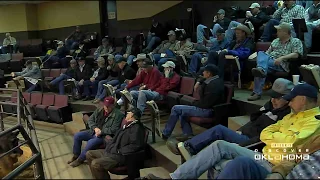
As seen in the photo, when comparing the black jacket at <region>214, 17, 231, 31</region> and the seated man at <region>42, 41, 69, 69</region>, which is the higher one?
the black jacket at <region>214, 17, 231, 31</region>

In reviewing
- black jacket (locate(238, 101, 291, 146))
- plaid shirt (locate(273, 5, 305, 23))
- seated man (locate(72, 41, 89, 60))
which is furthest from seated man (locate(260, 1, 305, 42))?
seated man (locate(72, 41, 89, 60))

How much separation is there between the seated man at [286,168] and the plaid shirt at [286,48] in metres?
0.98

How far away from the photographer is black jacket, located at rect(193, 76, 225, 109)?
6.16 ft

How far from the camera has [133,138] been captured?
1270 millimetres

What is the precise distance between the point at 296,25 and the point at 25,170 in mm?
2024

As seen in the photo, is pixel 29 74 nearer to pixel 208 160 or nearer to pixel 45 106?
pixel 45 106

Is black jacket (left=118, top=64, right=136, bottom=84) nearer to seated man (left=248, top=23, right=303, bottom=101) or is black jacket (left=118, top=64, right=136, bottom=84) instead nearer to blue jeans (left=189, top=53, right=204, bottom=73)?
blue jeans (left=189, top=53, right=204, bottom=73)

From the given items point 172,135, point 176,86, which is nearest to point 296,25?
point 176,86

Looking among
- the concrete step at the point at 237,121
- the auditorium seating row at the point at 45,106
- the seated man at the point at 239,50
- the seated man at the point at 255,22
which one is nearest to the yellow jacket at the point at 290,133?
the concrete step at the point at 237,121

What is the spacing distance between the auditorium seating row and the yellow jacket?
0.72 metres

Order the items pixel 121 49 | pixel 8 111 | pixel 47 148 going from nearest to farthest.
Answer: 1. pixel 47 148
2. pixel 8 111
3. pixel 121 49

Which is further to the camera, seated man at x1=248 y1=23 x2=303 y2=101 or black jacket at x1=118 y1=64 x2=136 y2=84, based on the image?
black jacket at x1=118 y1=64 x2=136 y2=84

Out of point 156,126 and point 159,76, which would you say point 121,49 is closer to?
point 159,76

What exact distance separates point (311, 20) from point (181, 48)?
1.29m
